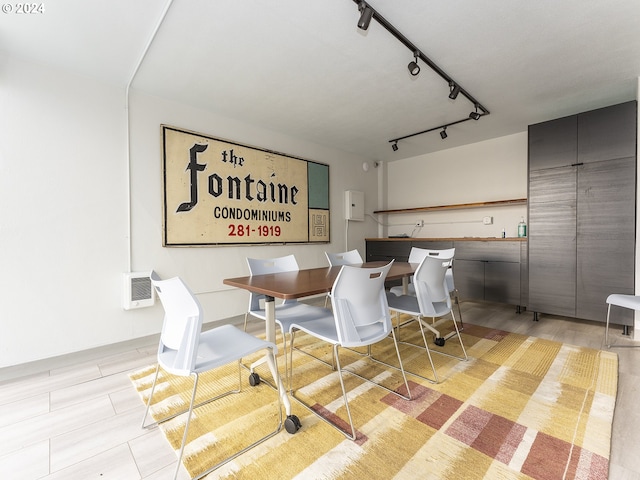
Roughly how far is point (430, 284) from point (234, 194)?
8.05 ft

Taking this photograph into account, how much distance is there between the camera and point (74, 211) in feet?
8.30

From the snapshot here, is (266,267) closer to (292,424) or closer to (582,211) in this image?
A: (292,424)

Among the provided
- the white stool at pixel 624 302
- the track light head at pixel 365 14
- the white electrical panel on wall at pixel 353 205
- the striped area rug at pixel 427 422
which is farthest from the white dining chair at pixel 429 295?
the white electrical panel on wall at pixel 353 205

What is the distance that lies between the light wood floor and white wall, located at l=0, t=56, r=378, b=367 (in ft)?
0.64

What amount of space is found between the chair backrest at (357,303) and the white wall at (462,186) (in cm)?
361

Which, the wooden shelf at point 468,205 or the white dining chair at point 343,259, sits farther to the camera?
the wooden shelf at point 468,205

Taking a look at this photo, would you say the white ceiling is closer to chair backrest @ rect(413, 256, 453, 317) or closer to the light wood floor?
chair backrest @ rect(413, 256, 453, 317)

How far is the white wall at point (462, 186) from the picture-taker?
427 centimetres

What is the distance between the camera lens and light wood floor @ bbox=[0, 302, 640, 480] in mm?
1359

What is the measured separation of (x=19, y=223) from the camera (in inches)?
90.4

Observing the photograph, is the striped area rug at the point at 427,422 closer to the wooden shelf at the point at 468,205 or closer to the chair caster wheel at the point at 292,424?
the chair caster wheel at the point at 292,424

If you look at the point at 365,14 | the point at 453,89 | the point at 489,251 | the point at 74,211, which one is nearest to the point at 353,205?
→ the point at 489,251

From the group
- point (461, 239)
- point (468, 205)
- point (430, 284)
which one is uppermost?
point (468, 205)

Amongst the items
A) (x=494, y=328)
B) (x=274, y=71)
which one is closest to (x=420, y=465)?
(x=494, y=328)
